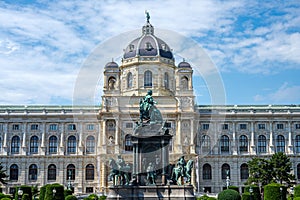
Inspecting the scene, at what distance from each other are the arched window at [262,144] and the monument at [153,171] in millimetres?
45749

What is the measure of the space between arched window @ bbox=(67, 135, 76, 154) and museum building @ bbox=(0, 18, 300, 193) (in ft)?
0.56

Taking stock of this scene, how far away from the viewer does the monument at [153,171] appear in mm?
32531

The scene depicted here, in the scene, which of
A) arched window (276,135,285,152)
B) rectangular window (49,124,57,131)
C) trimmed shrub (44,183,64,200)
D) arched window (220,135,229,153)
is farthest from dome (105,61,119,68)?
trimmed shrub (44,183,64,200)

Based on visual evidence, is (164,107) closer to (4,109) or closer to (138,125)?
(4,109)

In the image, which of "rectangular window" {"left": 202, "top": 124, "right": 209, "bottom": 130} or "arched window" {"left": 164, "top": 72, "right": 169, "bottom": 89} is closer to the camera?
"rectangular window" {"left": 202, "top": 124, "right": 209, "bottom": 130}

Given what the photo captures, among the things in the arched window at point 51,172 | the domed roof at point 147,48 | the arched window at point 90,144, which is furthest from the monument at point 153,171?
the domed roof at point 147,48

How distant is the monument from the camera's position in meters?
32.5

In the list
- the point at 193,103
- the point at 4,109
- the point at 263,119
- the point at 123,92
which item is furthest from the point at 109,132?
the point at 263,119

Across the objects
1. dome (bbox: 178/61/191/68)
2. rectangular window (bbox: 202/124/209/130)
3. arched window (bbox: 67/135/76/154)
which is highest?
dome (bbox: 178/61/191/68)

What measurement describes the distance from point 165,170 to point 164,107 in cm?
4134

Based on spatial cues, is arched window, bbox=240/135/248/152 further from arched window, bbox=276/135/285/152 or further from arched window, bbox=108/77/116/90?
arched window, bbox=108/77/116/90

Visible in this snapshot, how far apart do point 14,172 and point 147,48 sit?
1222 inches

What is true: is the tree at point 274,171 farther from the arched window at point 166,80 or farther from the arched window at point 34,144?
the arched window at point 34,144

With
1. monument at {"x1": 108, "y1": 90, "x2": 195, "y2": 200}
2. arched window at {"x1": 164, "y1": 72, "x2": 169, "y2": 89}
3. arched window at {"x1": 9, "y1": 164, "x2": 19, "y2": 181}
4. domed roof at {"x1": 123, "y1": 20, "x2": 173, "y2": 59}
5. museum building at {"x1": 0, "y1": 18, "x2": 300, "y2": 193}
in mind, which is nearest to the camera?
monument at {"x1": 108, "y1": 90, "x2": 195, "y2": 200}
